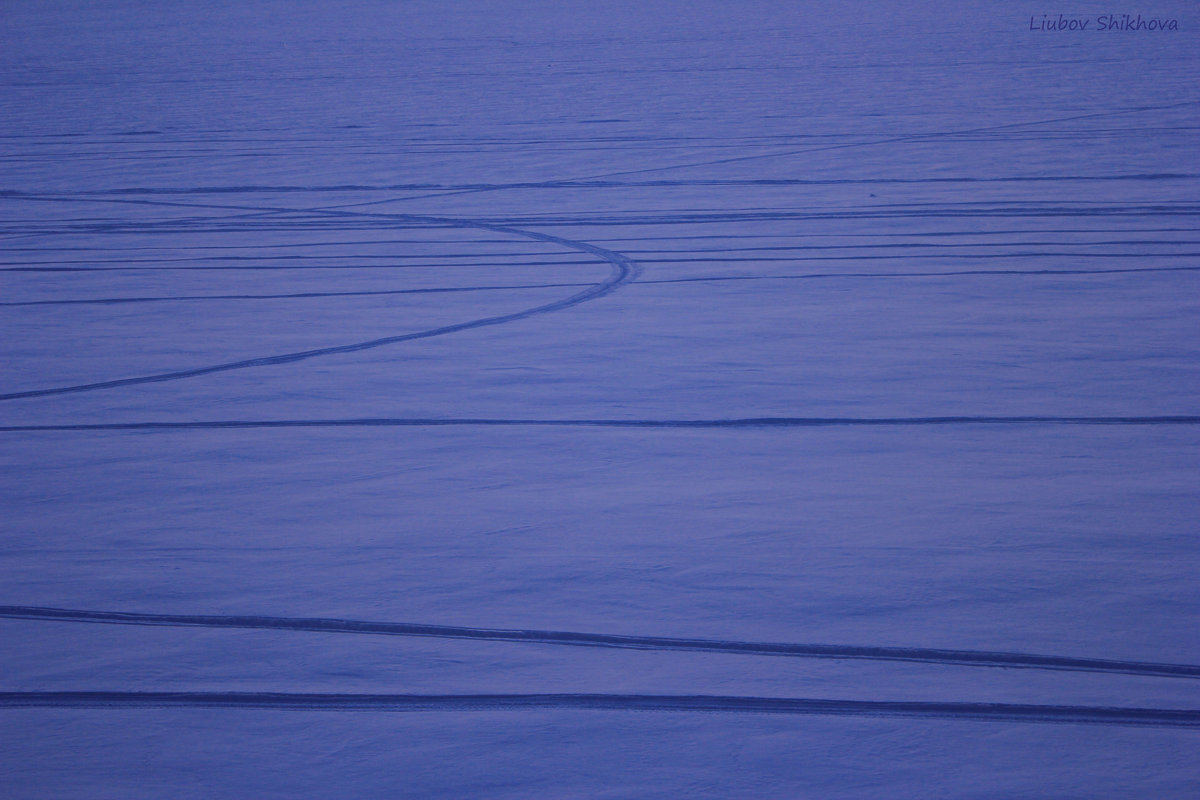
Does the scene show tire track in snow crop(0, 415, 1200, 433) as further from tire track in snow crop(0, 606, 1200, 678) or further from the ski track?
tire track in snow crop(0, 606, 1200, 678)

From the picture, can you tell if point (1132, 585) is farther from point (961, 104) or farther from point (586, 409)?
point (961, 104)

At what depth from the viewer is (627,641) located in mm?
2203

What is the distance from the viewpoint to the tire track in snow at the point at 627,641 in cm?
210

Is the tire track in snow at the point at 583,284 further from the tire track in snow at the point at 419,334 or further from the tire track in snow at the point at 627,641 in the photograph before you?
the tire track in snow at the point at 627,641

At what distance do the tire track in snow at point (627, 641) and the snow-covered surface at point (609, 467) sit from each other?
0.02m

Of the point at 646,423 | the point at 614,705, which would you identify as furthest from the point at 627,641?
the point at 646,423

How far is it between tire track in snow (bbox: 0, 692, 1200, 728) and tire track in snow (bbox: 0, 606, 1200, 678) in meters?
0.13

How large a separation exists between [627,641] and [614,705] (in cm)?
20

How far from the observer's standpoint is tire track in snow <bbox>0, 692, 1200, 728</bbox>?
1956 mm

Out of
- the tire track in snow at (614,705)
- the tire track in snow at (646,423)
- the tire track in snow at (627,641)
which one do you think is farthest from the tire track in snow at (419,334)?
the tire track in snow at (614,705)

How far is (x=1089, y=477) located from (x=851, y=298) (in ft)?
5.74

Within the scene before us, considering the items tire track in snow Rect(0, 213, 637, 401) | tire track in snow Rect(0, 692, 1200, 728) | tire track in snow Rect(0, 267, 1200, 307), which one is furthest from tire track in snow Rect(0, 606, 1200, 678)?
tire track in snow Rect(0, 267, 1200, 307)

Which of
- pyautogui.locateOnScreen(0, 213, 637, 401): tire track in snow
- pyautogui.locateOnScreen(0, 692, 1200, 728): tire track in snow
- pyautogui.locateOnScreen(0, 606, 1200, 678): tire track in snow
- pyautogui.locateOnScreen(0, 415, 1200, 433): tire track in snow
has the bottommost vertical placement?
pyautogui.locateOnScreen(0, 692, 1200, 728): tire track in snow

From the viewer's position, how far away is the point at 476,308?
4.65m
